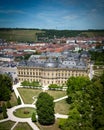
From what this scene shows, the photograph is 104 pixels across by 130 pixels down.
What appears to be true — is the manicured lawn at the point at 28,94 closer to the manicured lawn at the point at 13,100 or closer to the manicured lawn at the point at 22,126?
the manicured lawn at the point at 13,100

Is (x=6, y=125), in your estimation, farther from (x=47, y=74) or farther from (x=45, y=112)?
(x=47, y=74)

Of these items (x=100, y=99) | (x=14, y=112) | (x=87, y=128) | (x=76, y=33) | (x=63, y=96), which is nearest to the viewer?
(x=87, y=128)

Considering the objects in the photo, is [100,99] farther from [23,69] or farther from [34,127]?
[23,69]

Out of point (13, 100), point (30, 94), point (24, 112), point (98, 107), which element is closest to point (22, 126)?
point (24, 112)

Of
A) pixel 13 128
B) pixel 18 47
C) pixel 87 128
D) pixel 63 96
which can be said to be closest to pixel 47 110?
pixel 13 128

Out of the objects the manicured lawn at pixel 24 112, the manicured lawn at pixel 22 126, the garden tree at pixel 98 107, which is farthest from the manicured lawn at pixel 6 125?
the garden tree at pixel 98 107

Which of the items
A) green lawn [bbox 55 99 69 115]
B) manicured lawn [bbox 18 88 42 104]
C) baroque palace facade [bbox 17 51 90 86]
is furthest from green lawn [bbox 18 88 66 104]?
baroque palace facade [bbox 17 51 90 86]

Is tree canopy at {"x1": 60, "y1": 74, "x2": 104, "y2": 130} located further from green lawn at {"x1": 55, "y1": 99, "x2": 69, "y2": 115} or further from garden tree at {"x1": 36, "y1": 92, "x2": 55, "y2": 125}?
garden tree at {"x1": 36, "y1": 92, "x2": 55, "y2": 125}
